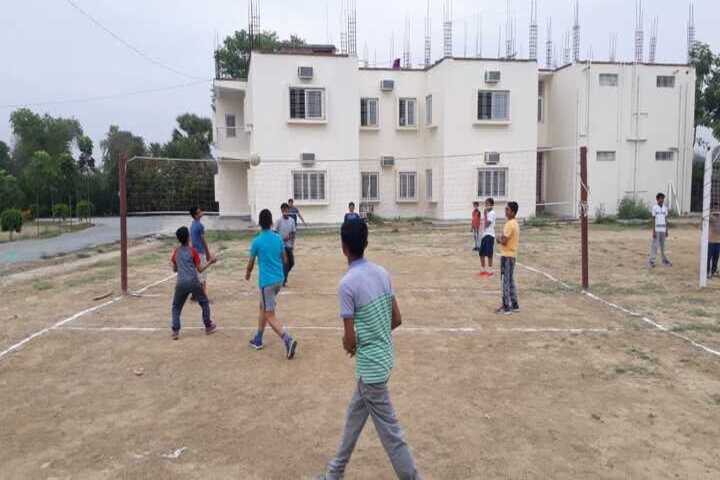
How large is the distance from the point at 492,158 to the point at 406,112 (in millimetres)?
4610

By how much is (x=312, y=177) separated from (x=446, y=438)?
20.8m

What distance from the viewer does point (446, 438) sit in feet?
14.8

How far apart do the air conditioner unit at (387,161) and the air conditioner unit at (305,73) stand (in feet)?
16.1

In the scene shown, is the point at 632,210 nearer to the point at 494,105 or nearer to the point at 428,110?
the point at 494,105

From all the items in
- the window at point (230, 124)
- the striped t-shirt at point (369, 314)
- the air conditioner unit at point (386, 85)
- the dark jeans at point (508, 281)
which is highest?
the air conditioner unit at point (386, 85)

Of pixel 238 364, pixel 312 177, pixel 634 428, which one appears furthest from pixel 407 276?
pixel 312 177

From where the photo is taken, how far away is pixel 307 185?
81.1ft

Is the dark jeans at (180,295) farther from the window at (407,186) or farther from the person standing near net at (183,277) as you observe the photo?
the window at (407,186)

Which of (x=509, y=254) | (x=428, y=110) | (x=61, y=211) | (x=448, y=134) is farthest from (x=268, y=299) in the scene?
(x=61, y=211)

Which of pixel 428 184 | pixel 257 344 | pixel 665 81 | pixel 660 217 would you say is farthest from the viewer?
pixel 428 184

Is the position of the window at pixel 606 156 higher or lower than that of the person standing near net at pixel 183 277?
higher

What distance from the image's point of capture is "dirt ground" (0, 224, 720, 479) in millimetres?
4199

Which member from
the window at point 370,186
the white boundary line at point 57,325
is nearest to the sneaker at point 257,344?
the white boundary line at point 57,325

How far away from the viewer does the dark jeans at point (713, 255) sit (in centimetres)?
1166
